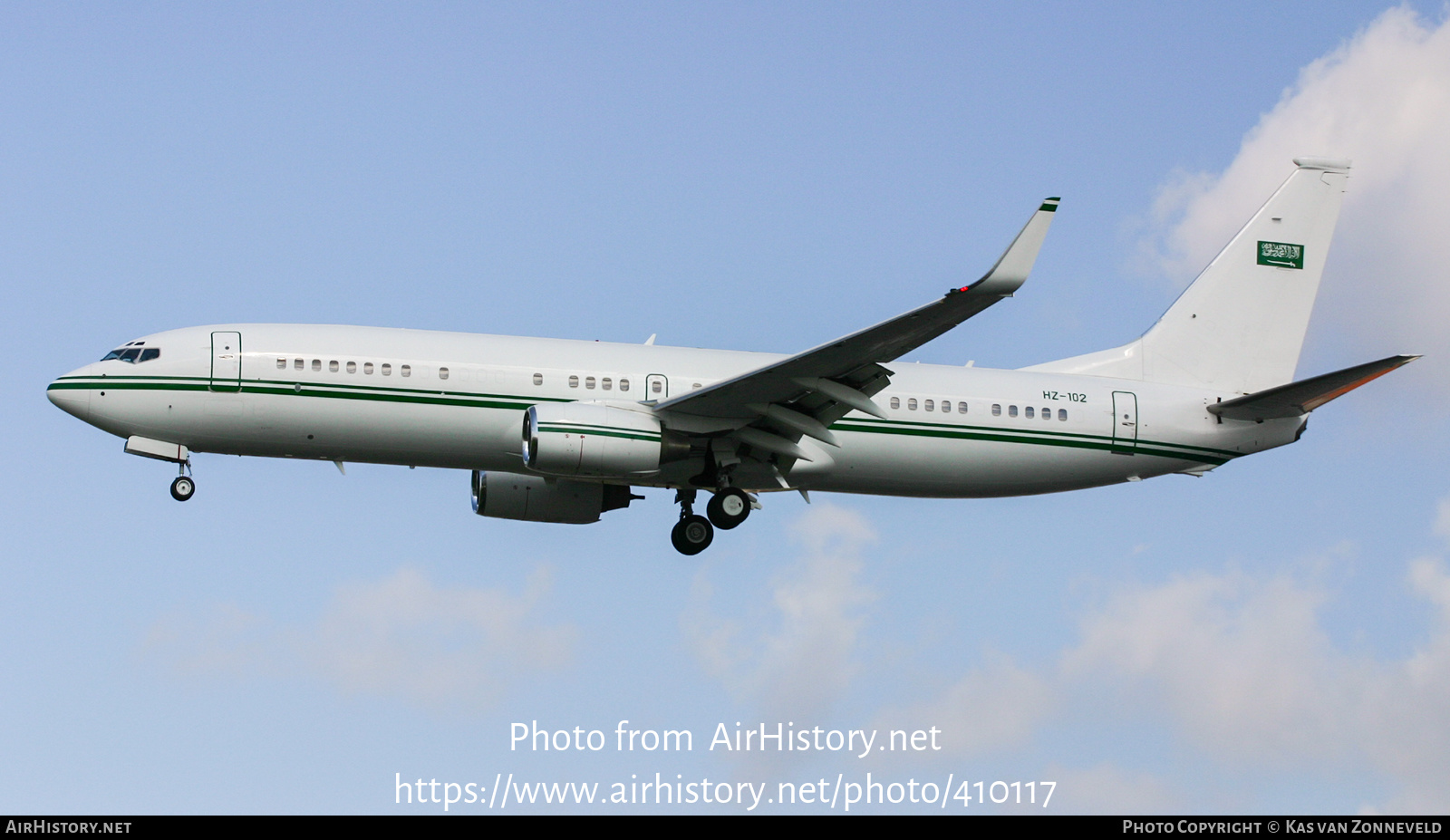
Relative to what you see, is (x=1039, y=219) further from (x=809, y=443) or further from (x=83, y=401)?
(x=83, y=401)

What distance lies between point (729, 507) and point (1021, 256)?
10.2m

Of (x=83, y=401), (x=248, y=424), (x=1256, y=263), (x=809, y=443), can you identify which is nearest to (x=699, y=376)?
(x=809, y=443)

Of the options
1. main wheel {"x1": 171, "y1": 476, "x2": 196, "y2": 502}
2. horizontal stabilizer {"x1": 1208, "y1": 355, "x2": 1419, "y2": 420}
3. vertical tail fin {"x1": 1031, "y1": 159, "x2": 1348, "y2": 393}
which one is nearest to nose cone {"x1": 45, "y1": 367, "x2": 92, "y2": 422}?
main wheel {"x1": 171, "y1": 476, "x2": 196, "y2": 502}

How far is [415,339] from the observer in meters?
30.4

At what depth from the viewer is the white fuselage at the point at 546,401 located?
96.8 feet

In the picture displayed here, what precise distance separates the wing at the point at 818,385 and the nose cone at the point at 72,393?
453 inches

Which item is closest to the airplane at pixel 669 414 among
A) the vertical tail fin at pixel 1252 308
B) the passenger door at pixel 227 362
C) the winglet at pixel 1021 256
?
the passenger door at pixel 227 362

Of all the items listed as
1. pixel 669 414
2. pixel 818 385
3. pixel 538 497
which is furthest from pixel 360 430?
pixel 818 385

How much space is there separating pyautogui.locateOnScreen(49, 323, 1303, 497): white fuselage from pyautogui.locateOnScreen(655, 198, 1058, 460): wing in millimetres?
1092

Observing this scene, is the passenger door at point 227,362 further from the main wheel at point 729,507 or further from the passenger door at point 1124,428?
the passenger door at point 1124,428

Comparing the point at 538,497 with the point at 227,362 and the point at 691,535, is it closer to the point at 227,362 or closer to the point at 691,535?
the point at 691,535

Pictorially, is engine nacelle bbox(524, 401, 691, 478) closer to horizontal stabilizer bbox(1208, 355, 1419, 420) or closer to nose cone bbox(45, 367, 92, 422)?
nose cone bbox(45, 367, 92, 422)

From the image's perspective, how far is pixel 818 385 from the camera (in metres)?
28.9

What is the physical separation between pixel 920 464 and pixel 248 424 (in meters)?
13.8
